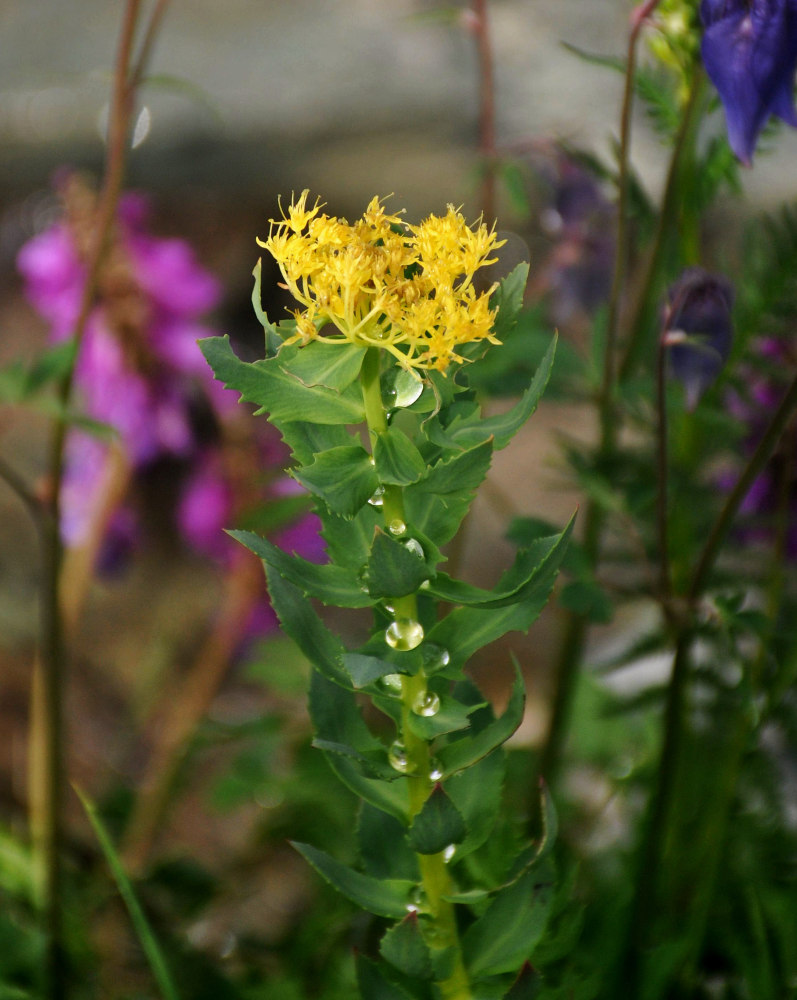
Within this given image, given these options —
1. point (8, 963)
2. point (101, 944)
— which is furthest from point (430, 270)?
point (101, 944)

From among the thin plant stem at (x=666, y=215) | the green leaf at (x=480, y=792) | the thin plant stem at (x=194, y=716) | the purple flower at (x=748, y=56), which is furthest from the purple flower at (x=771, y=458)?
the thin plant stem at (x=194, y=716)

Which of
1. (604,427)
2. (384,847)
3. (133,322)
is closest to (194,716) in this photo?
(133,322)

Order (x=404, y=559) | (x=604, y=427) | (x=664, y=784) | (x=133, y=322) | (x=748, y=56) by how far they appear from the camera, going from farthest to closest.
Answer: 1. (x=133, y=322)
2. (x=604, y=427)
3. (x=664, y=784)
4. (x=748, y=56)
5. (x=404, y=559)

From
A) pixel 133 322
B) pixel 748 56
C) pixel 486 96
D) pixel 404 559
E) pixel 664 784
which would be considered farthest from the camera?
pixel 133 322

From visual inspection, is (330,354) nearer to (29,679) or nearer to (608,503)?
(608,503)

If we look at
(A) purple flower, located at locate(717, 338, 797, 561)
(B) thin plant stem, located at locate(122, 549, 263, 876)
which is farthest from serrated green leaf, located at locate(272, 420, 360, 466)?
(B) thin plant stem, located at locate(122, 549, 263, 876)

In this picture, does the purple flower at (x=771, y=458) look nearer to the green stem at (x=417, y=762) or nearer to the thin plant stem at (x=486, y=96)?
the thin plant stem at (x=486, y=96)

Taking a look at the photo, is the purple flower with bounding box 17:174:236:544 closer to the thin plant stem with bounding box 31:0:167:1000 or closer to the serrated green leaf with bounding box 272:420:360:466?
the thin plant stem with bounding box 31:0:167:1000

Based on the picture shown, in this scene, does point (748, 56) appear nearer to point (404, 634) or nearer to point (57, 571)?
point (404, 634)
